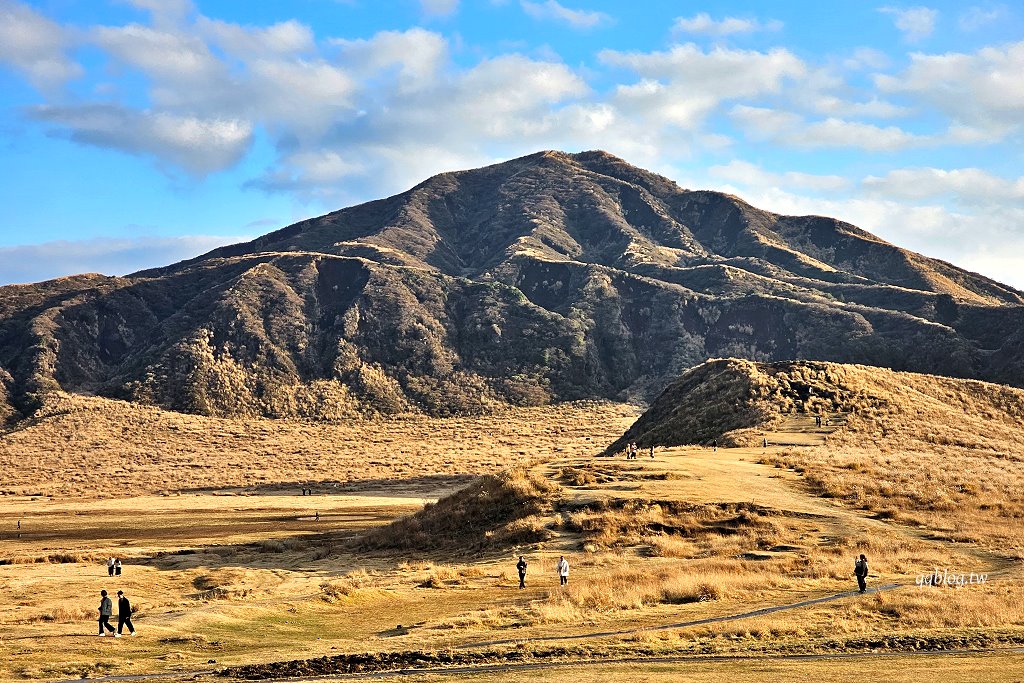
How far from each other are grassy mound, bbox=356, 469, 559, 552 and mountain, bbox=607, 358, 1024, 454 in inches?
1058

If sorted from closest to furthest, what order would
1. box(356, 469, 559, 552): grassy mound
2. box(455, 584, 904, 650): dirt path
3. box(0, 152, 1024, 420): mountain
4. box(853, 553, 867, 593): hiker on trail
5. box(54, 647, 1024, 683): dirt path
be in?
box(54, 647, 1024, 683): dirt path, box(455, 584, 904, 650): dirt path, box(853, 553, 867, 593): hiker on trail, box(356, 469, 559, 552): grassy mound, box(0, 152, 1024, 420): mountain

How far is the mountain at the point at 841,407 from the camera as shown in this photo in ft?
234

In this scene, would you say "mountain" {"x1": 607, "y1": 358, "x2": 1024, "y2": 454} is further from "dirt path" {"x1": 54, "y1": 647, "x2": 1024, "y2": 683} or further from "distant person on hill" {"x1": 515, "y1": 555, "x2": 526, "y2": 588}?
"dirt path" {"x1": 54, "y1": 647, "x2": 1024, "y2": 683}

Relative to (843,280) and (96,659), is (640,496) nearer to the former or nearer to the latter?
(96,659)

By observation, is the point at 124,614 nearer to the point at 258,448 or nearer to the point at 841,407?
the point at 841,407

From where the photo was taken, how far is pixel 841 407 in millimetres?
79375

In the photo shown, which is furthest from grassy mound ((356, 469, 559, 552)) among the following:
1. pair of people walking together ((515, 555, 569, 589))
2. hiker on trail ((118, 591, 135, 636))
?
hiker on trail ((118, 591, 135, 636))

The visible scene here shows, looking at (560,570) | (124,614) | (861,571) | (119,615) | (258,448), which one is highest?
(258,448)

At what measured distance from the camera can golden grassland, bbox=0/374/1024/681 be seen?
70.3ft

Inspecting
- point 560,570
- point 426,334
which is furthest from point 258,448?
point 560,570

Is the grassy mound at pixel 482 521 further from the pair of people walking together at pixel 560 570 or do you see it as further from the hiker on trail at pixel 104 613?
the hiker on trail at pixel 104 613

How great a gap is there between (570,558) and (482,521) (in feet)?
28.0

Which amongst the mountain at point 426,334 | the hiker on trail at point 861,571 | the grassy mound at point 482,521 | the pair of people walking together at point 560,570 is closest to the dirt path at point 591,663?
the hiker on trail at point 861,571

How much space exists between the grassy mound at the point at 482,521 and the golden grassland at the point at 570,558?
0.17 m
